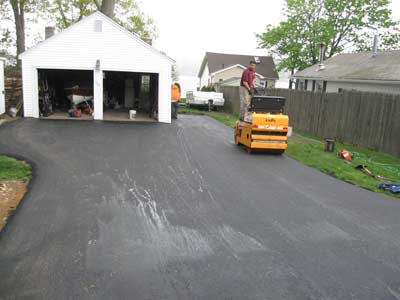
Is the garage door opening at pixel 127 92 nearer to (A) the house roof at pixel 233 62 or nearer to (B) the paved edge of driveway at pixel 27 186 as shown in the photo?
(B) the paved edge of driveway at pixel 27 186

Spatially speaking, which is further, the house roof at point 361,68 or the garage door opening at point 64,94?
the house roof at point 361,68

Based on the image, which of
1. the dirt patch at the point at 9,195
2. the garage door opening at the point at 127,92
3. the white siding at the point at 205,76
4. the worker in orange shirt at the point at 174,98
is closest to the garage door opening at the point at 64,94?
the garage door opening at the point at 127,92

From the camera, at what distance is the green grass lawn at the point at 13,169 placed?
8.62 m

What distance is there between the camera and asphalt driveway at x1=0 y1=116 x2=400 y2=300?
4383mm

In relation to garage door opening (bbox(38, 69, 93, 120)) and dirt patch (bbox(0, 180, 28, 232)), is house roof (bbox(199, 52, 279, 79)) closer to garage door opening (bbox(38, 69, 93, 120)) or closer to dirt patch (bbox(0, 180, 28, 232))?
garage door opening (bbox(38, 69, 93, 120))

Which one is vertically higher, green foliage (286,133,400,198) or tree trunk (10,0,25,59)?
tree trunk (10,0,25,59)

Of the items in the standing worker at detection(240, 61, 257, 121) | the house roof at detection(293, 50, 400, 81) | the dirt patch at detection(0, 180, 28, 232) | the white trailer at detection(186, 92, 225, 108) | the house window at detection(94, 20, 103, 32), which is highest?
the house window at detection(94, 20, 103, 32)

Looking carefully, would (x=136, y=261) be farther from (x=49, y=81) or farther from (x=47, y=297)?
(x=49, y=81)

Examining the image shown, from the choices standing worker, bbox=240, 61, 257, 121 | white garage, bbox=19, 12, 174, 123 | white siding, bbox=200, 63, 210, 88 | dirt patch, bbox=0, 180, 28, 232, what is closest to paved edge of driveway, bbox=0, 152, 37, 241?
dirt patch, bbox=0, 180, 28, 232

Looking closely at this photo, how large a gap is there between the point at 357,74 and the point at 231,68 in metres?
28.0

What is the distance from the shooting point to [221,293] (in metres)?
4.23

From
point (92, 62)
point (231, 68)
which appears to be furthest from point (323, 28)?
point (92, 62)

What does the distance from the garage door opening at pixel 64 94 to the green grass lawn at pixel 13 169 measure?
32.6 ft

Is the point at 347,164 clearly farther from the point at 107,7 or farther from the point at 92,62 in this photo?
the point at 107,7
